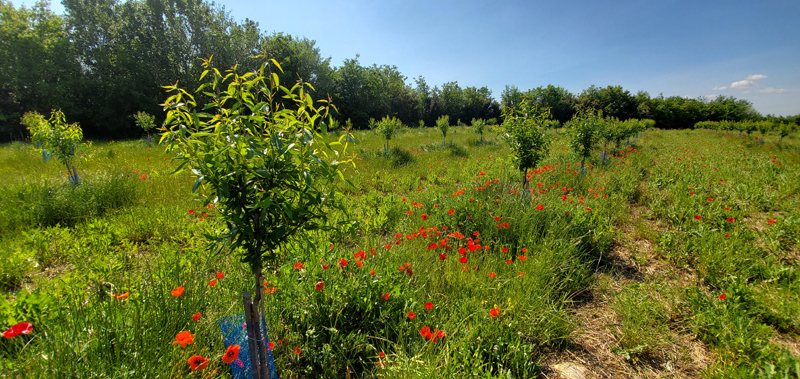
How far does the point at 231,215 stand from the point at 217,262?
6.23ft

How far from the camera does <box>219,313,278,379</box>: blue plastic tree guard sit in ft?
5.74

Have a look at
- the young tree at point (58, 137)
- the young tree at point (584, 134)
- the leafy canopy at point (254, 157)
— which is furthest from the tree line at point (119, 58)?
the leafy canopy at point (254, 157)

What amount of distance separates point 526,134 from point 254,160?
15.4ft

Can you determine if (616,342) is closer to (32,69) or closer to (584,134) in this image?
(584,134)

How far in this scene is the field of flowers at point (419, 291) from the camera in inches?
70.4

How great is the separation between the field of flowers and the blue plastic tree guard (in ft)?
0.22

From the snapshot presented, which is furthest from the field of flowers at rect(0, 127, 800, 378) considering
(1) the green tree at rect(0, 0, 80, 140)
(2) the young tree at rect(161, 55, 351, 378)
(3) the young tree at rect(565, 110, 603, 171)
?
(1) the green tree at rect(0, 0, 80, 140)

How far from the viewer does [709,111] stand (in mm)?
41656

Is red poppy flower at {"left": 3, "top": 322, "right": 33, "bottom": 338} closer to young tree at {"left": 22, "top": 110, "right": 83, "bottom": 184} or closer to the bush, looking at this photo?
the bush

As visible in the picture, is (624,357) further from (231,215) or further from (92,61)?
(92,61)

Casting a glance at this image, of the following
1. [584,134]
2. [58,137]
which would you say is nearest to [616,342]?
[584,134]

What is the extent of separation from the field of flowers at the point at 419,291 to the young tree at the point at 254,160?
0.25 metres

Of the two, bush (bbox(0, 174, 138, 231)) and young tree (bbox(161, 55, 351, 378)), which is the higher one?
young tree (bbox(161, 55, 351, 378))

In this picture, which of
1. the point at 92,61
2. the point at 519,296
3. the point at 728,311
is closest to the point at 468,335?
the point at 519,296
